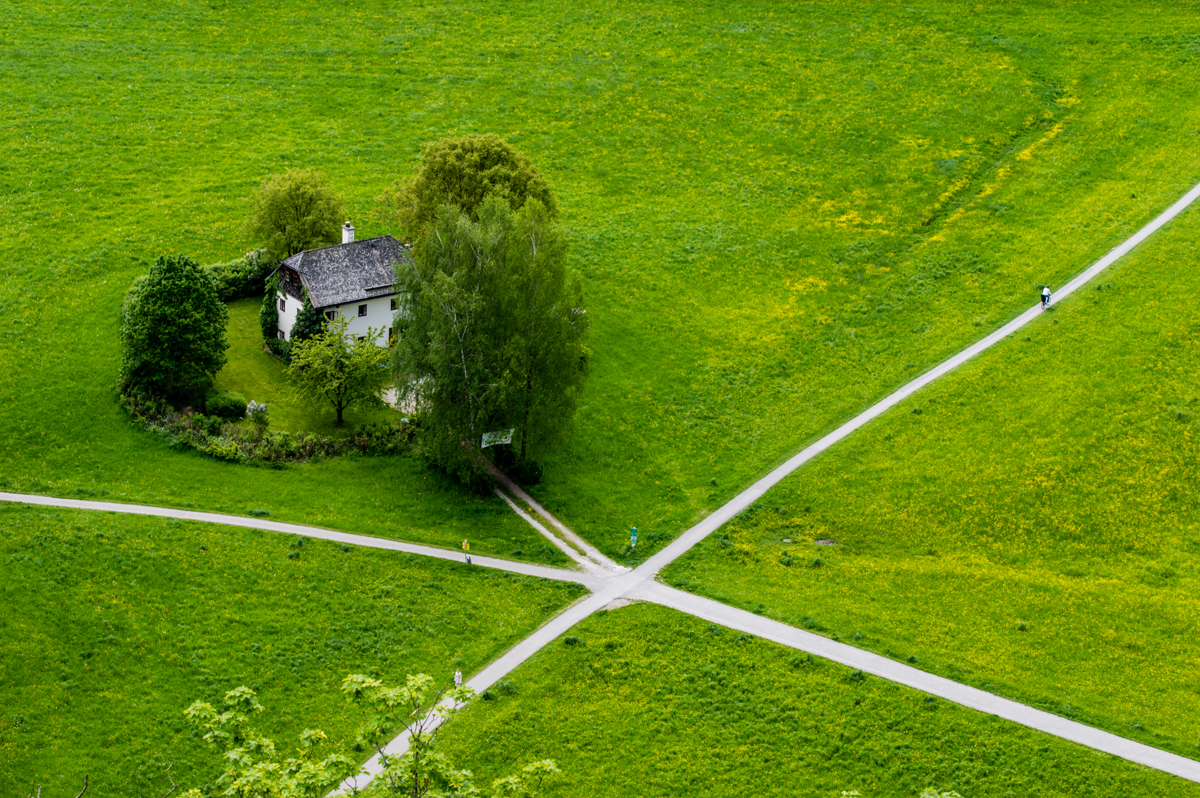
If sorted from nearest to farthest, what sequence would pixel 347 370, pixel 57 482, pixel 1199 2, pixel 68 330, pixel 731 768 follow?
1. pixel 731 768
2. pixel 57 482
3. pixel 347 370
4. pixel 68 330
5. pixel 1199 2

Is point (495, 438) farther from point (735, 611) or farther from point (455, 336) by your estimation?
point (735, 611)

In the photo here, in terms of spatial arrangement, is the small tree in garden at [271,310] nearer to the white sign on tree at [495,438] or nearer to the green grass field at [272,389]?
the green grass field at [272,389]

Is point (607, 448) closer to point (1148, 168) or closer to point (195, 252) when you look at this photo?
point (195, 252)

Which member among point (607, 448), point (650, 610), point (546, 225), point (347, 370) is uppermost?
point (546, 225)

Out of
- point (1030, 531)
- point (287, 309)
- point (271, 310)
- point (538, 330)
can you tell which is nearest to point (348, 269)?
point (287, 309)

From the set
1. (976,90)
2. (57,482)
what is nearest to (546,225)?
(57,482)
